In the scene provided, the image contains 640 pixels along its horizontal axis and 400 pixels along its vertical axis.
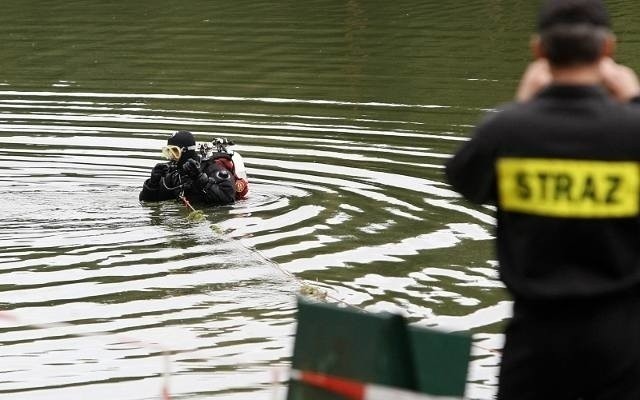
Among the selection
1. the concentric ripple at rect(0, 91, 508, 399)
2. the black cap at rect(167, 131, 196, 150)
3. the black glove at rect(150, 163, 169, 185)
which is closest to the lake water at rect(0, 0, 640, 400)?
the concentric ripple at rect(0, 91, 508, 399)

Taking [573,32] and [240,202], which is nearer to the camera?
[573,32]

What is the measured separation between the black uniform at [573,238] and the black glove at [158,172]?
9165mm

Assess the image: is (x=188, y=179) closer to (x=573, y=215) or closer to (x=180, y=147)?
(x=180, y=147)

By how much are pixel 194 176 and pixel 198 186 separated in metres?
0.14

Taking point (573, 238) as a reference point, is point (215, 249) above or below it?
below

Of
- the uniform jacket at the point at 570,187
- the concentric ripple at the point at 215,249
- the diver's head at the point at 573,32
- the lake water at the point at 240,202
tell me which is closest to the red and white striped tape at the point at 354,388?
the uniform jacket at the point at 570,187

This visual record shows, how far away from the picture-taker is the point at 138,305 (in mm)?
9289

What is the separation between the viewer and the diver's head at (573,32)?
3619mm

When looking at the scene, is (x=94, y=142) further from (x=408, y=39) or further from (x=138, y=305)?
(x=408, y=39)

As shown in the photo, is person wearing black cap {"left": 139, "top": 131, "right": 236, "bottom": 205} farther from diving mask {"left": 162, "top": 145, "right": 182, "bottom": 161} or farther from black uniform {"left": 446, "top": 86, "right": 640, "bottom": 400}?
black uniform {"left": 446, "top": 86, "right": 640, "bottom": 400}

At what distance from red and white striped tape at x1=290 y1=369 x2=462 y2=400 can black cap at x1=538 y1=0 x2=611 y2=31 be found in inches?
45.0

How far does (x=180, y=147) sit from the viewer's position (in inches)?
496

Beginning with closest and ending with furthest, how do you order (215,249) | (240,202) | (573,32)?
(573,32) → (215,249) → (240,202)

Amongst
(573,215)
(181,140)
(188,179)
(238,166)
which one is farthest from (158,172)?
(573,215)
